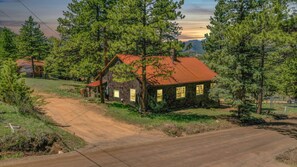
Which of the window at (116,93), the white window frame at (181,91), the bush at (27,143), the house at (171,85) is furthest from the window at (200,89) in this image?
the bush at (27,143)

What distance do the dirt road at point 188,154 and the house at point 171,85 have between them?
37.3ft

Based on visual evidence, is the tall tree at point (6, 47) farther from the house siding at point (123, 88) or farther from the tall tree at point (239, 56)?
the tall tree at point (239, 56)

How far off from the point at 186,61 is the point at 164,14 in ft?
56.3

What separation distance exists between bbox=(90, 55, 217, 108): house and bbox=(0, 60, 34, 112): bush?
1156 cm

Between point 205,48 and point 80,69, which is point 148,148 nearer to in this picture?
point 80,69

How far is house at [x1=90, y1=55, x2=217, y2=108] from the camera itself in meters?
35.3

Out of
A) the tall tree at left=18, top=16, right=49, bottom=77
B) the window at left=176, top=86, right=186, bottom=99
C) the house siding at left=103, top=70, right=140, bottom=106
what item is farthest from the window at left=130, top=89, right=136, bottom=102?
the tall tree at left=18, top=16, right=49, bottom=77

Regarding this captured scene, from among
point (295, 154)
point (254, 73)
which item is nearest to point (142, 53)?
point (254, 73)

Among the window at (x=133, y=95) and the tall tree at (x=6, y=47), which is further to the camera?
the tall tree at (x=6, y=47)

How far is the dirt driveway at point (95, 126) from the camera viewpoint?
21.9 metres

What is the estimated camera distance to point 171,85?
119 feet

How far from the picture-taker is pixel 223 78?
3091cm

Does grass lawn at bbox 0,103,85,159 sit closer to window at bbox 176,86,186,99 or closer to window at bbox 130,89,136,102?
window at bbox 130,89,136,102

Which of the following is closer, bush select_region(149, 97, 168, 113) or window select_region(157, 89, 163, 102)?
bush select_region(149, 97, 168, 113)
